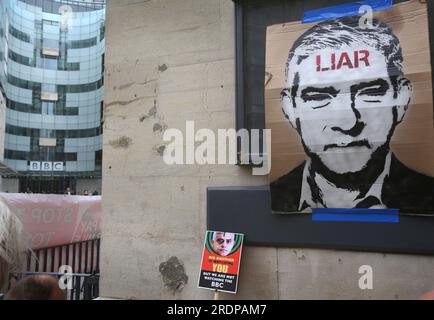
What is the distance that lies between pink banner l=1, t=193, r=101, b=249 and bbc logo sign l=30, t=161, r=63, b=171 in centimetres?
5008

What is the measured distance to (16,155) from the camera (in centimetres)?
5178

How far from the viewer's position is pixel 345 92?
397 cm

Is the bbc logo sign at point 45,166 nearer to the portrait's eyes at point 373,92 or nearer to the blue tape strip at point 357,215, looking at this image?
the blue tape strip at point 357,215

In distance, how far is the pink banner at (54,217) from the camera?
517 centimetres

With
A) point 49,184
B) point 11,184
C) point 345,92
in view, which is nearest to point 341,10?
point 345,92

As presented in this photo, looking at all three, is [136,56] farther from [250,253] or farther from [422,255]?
[422,255]

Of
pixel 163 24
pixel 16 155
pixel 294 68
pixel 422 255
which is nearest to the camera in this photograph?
pixel 422 255

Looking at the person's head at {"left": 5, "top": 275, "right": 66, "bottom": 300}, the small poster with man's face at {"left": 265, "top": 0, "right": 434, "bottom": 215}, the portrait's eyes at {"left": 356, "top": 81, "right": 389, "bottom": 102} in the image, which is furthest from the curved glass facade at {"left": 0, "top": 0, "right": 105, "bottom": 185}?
the person's head at {"left": 5, "top": 275, "right": 66, "bottom": 300}

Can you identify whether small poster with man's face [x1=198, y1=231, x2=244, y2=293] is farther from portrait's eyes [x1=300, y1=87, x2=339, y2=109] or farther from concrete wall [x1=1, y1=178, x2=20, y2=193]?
concrete wall [x1=1, y1=178, x2=20, y2=193]

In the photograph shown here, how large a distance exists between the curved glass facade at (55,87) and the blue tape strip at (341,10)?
170ft

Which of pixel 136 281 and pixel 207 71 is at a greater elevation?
pixel 207 71

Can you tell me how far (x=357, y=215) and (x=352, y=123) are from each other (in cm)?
92

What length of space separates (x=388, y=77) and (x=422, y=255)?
172cm
